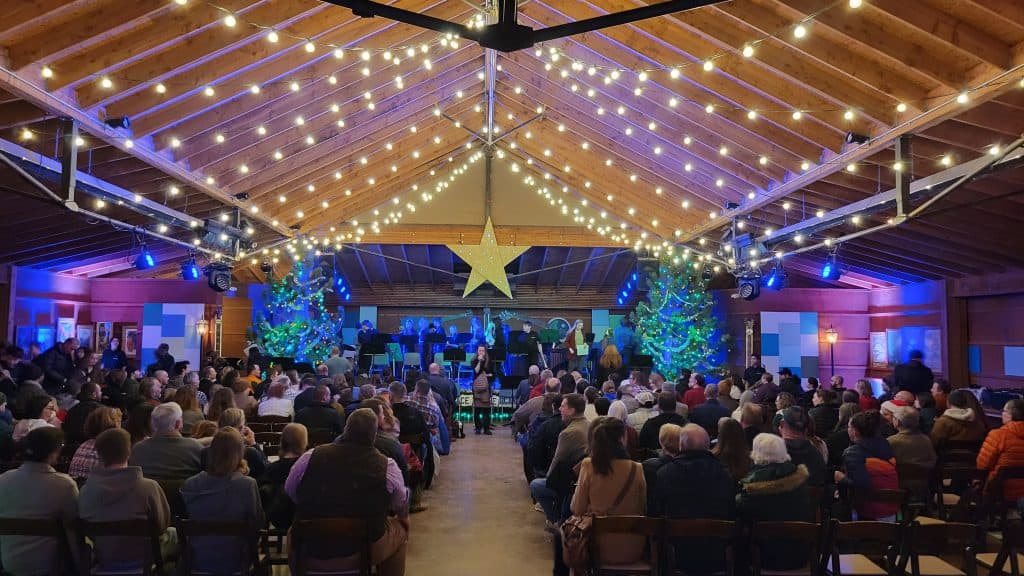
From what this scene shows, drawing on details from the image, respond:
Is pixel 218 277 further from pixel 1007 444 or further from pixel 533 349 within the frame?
pixel 1007 444

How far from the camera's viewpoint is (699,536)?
3895 millimetres

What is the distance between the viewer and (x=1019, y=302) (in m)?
11.6

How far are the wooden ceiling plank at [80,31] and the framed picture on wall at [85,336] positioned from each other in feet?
38.8

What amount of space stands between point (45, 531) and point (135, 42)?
4.54 meters

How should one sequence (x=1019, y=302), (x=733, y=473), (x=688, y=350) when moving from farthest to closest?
(x=688, y=350) < (x=1019, y=302) < (x=733, y=473)

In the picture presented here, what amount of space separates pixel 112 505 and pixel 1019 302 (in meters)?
12.7

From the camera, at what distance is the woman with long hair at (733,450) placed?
4637mm

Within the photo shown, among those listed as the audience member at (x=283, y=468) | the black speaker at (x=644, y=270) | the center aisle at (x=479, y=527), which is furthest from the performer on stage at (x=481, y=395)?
the audience member at (x=283, y=468)

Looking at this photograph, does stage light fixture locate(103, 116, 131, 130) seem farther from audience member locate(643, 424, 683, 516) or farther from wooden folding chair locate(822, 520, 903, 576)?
wooden folding chair locate(822, 520, 903, 576)

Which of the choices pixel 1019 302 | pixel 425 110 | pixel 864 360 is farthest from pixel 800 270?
pixel 425 110

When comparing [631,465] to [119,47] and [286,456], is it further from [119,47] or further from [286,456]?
[119,47]

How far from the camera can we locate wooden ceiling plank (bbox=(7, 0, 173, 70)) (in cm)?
594

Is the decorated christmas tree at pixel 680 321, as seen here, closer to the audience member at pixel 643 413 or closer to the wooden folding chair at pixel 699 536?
the audience member at pixel 643 413

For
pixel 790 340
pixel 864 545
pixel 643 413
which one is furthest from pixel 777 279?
pixel 864 545
